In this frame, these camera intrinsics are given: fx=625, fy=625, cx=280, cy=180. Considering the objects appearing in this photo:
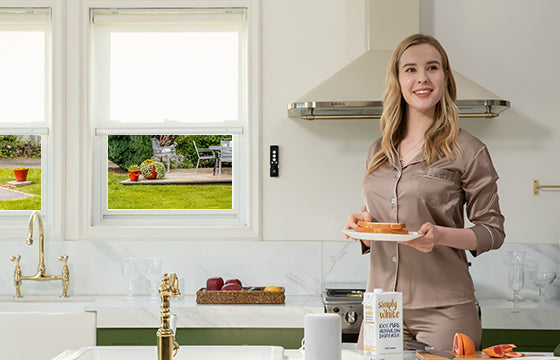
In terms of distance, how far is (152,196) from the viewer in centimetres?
364

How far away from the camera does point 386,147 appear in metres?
2.04

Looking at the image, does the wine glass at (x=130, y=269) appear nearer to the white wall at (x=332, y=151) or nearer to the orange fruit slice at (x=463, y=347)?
the white wall at (x=332, y=151)

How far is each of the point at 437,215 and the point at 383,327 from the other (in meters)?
0.60

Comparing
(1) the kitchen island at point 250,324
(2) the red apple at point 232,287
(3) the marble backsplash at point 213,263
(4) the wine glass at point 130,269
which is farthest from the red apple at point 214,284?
(4) the wine glass at point 130,269

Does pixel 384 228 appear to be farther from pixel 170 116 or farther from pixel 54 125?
pixel 54 125

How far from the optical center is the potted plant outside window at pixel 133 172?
3.63 m

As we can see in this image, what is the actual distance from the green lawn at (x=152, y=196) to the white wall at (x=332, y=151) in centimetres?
28

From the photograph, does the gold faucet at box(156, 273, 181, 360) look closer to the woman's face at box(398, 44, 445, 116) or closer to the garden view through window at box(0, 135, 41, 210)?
the woman's face at box(398, 44, 445, 116)

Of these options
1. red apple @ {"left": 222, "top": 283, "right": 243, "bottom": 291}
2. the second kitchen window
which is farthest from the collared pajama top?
the second kitchen window

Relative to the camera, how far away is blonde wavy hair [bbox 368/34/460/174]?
1.94 m

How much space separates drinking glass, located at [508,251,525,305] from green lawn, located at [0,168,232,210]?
1.57 m

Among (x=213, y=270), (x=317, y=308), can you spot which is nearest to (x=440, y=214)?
(x=317, y=308)

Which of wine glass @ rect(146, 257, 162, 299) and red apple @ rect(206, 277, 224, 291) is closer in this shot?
red apple @ rect(206, 277, 224, 291)

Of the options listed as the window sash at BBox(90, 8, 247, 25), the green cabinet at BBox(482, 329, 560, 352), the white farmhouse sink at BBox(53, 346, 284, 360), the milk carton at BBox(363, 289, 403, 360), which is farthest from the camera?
the window sash at BBox(90, 8, 247, 25)
